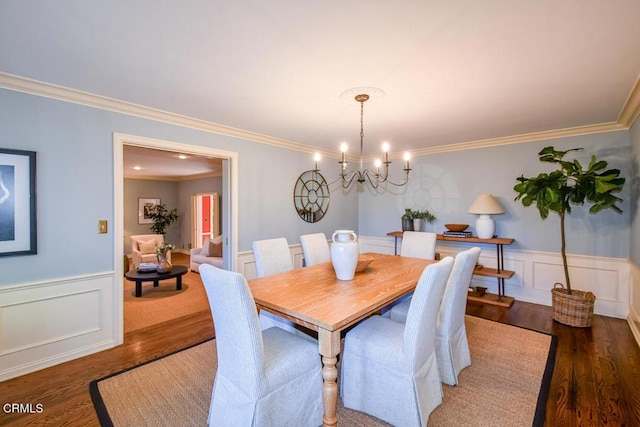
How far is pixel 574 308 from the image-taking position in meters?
3.05

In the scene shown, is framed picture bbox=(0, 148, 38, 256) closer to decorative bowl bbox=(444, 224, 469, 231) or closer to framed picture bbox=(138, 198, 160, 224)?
decorative bowl bbox=(444, 224, 469, 231)

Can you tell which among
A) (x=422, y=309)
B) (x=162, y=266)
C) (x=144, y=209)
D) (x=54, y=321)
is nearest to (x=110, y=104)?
(x=54, y=321)

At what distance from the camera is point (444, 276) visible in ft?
5.39

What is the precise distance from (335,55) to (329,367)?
1825 millimetres

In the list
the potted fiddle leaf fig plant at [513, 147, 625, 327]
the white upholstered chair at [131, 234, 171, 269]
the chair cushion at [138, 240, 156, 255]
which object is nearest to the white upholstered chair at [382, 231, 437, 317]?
the potted fiddle leaf fig plant at [513, 147, 625, 327]

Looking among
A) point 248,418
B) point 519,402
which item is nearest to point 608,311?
point 519,402

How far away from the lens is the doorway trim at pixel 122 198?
2.64 metres

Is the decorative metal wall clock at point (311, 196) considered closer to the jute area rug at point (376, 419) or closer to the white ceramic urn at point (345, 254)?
the white ceramic urn at point (345, 254)

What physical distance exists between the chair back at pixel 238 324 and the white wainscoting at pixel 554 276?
12.5ft

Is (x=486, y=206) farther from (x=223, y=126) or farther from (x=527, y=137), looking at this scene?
(x=223, y=126)

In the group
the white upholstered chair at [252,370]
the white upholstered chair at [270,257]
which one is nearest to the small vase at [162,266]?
the white upholstered chair at [270,257]

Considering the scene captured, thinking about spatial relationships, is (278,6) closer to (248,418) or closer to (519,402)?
(248,418)

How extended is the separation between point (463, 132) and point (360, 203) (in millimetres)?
2294

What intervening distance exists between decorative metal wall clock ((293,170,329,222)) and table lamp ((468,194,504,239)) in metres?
2.18
